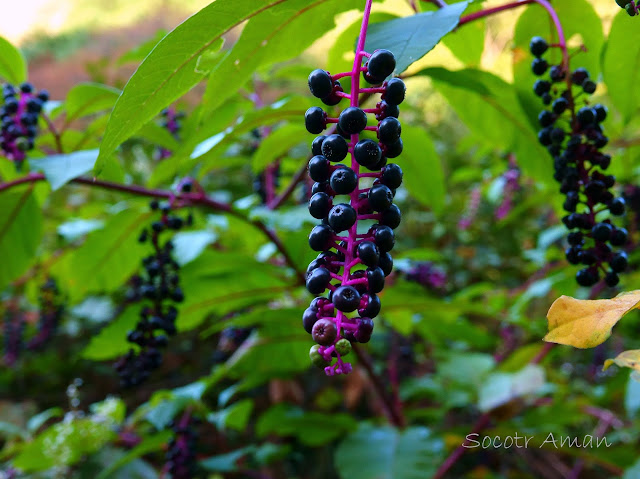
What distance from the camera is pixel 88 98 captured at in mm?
1472

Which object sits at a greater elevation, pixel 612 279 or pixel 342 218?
pixel 342 218

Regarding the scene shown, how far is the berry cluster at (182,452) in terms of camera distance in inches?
66.3

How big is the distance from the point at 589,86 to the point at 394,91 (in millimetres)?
532

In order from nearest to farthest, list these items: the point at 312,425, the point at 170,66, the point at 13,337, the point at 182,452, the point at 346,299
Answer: the point at 346,299
the point at 170,66
the point at 182,452
the point at 312,425
the point at 13,337

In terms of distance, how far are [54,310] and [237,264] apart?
4.45 feet

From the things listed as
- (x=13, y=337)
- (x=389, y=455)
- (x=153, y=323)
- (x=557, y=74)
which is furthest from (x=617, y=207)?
(x=13, y=337)

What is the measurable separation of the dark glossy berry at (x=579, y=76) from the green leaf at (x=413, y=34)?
11.4 inches

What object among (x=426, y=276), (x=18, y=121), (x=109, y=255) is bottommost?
(x=426, y=276)

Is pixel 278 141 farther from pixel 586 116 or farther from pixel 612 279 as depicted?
pixel 612 279

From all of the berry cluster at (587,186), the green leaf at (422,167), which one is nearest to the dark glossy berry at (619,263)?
the berry cluster at (587,186)

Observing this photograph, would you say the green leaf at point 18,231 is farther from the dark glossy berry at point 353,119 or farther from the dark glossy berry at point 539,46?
the dark glossy berry at point 539,46

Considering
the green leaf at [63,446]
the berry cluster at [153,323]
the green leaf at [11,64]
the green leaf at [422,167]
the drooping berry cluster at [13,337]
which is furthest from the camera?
the drooping berry cluster at [13,337]

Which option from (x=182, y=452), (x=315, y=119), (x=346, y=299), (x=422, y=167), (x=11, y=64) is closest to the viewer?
(x=346, y=299)

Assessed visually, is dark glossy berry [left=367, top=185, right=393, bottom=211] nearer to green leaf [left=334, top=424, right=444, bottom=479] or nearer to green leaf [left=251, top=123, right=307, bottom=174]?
green leaf [left=251, top=123, right=307, bottom=174]
